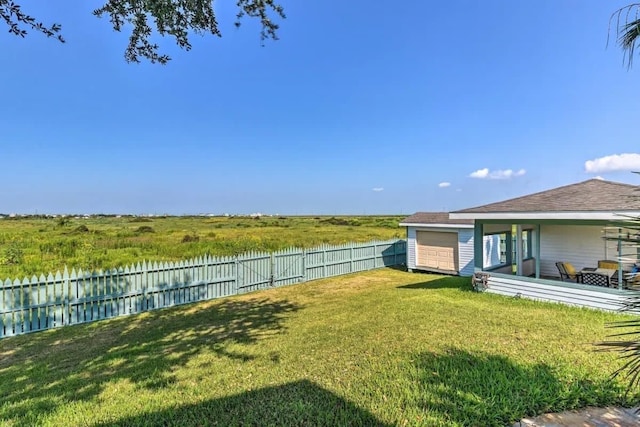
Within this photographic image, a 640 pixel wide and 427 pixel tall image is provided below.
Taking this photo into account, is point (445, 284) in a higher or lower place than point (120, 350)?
lower

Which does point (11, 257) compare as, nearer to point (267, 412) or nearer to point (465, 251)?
point (267, 412)

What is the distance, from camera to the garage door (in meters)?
14.4

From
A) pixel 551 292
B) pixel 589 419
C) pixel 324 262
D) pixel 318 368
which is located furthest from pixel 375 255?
pixel 589 419

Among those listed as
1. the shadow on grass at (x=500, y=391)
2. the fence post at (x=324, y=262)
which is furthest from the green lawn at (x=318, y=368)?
the fence post at (x=324, y=262)

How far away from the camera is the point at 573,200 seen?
8.60 metres

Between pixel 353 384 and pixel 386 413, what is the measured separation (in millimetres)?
740

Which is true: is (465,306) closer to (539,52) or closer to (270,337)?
(270,337)

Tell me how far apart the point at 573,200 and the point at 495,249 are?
4.95 m

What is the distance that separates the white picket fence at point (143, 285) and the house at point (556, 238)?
6.34m

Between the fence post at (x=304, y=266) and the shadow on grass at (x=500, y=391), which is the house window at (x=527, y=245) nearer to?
the fence post at (x=304, y=266)

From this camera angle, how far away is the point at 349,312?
8.17 metres

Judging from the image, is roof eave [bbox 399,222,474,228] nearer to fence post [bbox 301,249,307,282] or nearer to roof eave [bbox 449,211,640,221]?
roof eave [bbox 449,211,640,221]

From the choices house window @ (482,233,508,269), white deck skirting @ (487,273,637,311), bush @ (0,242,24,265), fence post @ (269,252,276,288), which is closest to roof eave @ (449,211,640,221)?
white deck skirting @ (487,273,637,311)

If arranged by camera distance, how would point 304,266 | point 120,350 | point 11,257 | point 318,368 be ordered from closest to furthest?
point 318,368 < point 120,350 < point 304,266 < point 11,257
